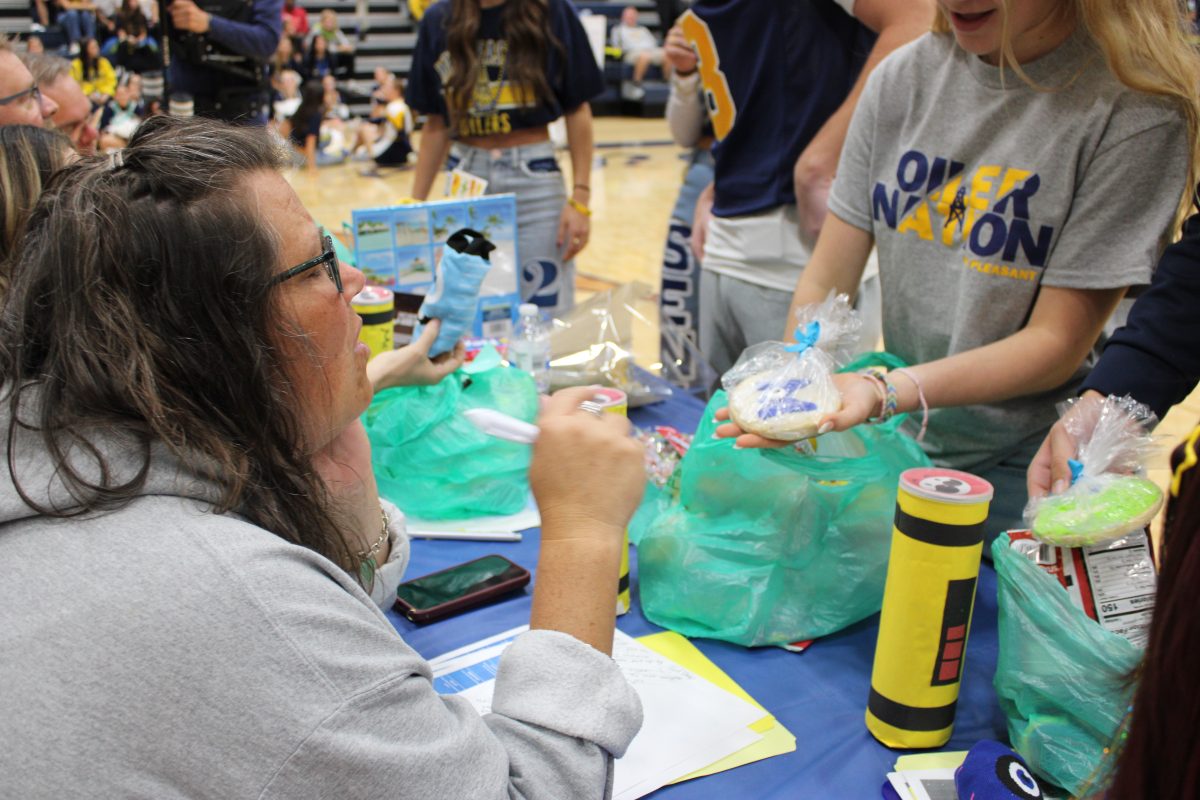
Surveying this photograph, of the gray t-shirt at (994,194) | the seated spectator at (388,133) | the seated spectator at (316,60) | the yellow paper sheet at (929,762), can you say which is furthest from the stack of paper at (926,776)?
the seated spectator at (316,60)

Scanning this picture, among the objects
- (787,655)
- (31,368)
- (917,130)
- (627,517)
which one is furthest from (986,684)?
(31,368)

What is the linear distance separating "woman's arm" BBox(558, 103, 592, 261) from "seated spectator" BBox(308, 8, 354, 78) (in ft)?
36.6

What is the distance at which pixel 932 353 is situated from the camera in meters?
1.50

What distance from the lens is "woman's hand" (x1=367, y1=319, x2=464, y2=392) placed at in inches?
61.5

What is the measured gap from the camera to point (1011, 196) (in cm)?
131

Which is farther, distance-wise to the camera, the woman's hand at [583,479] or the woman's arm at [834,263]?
the woman's arm at [834,263]

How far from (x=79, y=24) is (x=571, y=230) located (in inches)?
434

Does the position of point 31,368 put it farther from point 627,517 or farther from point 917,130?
point 917,130

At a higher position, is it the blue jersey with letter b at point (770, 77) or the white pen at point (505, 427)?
the blue jersey with letter b at point (770, 77)

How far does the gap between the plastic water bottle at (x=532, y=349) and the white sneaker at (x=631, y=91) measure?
1289 centimetres

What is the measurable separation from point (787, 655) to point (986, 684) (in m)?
0.23

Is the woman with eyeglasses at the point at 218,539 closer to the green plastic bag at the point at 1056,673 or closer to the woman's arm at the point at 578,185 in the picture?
the green plastic bag at the point at 1056,673

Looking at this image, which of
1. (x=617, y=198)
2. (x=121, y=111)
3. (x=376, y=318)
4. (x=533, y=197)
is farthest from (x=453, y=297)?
(x=121, y=111)

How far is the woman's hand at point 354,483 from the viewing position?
1.11 m
